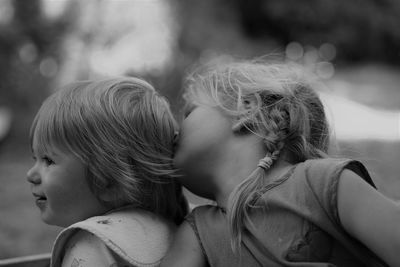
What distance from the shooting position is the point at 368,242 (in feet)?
3.24

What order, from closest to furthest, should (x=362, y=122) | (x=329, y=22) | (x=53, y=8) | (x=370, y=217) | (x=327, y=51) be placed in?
(x=370, y=217)
(x=362, y=122)
(x=53, y=8)
(x=329, y=22)
(x=327, y=51)

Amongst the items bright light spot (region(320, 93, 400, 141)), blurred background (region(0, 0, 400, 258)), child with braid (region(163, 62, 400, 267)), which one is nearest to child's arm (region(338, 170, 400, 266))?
child with braid (region(163, 62, 400, 267))

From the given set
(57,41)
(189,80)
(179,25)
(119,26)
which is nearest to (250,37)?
(179,25)

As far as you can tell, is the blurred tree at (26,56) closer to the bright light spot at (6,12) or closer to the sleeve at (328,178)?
the bright light spot at (6,12)

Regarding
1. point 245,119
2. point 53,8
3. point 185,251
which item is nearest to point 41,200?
point 185,251

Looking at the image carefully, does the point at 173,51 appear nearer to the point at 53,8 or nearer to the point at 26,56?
the point at 53,8

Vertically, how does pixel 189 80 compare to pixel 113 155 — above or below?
above

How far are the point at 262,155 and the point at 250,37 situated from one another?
799 centimetres

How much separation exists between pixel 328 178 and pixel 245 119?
0.24 meters

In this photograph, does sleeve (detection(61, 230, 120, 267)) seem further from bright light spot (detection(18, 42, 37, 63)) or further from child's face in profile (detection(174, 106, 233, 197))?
bright light spot (detection(18, 42, 37, 63))

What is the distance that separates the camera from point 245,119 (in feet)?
3.96

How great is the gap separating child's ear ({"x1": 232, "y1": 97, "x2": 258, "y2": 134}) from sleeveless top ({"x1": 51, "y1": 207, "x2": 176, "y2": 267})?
266 millimetres

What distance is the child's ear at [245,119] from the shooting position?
3.96 feet

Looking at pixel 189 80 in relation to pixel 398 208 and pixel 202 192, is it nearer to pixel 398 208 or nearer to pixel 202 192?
pixel 202 192
